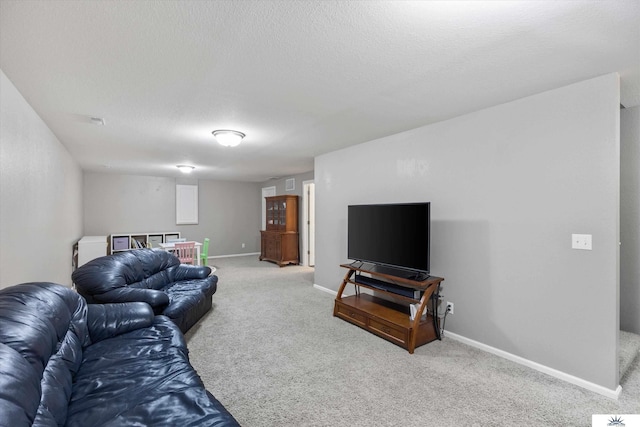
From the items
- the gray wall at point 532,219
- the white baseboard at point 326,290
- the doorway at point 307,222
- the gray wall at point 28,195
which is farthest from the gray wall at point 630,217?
the doorway at point 307,222

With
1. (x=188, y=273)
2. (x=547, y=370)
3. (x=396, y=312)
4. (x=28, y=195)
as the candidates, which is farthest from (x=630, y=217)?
(x=28, y=195)

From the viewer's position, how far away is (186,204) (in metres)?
8.54

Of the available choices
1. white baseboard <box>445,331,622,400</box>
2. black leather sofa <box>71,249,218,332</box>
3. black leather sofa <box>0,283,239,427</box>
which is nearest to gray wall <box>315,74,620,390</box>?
white baseboard <box>445,331,622,400</box>

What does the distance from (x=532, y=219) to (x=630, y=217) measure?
119 centimetres

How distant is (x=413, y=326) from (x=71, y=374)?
263cm

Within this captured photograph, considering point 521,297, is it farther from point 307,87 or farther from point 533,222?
point 307,87

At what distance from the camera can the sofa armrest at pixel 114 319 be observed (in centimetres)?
223

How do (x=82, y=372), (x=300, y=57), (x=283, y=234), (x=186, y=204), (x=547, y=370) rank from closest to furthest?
(x=82, y=372) → (x=300, y=57) → (x=547, y=370) → (x=283, y=234) → (x=186, y=204)

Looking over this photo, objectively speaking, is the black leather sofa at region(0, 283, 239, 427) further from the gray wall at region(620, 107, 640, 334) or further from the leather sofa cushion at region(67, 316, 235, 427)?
the gray wall at region(620, 107, 640, 334)

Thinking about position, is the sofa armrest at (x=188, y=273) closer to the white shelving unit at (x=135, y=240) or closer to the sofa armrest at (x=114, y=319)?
the sofa armrest at (x=114, y=319)

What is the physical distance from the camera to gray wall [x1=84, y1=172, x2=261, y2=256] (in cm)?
754

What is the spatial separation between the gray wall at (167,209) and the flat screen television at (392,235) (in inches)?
241

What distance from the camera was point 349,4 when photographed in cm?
144

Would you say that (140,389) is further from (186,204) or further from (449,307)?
(186,204)
